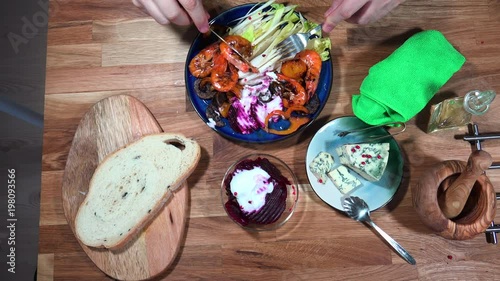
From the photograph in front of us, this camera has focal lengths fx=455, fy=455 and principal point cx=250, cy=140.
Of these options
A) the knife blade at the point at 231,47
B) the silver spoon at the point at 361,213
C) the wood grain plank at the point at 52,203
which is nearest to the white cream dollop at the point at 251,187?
the silver spoon at the point at 361,213

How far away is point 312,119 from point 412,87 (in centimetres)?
33

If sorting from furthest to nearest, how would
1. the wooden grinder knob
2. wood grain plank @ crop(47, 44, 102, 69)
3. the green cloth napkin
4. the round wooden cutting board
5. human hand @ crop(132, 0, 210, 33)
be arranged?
wood grain plank @ crop(47, 44, 102, 69)
the round wooden cutting board
the green cloth napkin
human hand @ crop(132, 0, 210, 33)
the wooden grinder knob

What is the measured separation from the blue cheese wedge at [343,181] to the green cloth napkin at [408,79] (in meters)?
0.20

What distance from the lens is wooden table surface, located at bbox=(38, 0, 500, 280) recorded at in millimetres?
1586

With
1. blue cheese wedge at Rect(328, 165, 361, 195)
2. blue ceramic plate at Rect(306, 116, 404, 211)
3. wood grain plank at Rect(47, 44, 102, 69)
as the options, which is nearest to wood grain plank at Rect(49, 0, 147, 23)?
wood grain plank at Rect(47, 44, 102, 69)

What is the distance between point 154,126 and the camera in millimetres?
1609

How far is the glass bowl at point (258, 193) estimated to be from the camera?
1.54 meters

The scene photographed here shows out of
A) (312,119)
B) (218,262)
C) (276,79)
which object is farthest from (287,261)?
(276,79)

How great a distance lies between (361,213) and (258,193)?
349 mm

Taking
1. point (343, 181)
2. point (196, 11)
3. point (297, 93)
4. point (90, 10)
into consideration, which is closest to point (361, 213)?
point (343, 181)

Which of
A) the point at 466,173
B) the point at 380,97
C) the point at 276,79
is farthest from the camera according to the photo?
the point at 276,79

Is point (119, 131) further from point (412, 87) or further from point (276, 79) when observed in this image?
point (412, 87)

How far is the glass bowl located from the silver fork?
36cm

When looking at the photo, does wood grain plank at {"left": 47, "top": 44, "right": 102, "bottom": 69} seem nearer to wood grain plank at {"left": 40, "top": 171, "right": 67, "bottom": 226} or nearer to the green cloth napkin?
wood grain plank at {"left": 40, "top": 171, "right": 67, "bottom": 226}
